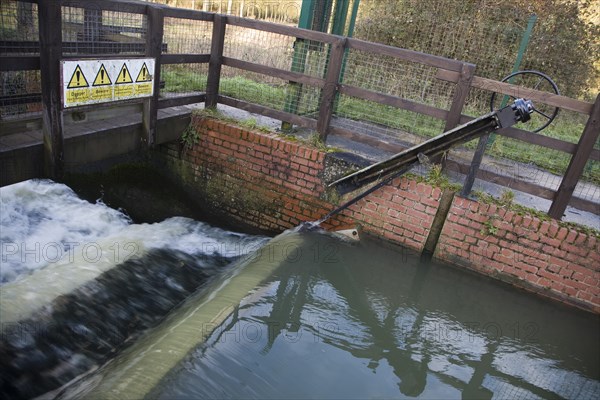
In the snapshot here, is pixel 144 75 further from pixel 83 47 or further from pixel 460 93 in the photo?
pixel 460 93

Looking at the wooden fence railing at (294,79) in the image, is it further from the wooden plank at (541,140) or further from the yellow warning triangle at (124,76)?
the yellow warning triangle at (124,76)

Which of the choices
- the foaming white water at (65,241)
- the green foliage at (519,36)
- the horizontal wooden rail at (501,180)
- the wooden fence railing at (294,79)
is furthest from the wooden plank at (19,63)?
the green foliage at (519,36)

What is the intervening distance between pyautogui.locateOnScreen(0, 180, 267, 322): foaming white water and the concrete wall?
23.0 inches

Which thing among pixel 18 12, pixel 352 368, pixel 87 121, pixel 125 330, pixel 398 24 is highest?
pixel 398 24

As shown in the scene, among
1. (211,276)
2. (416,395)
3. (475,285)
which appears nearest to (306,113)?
(211,276)

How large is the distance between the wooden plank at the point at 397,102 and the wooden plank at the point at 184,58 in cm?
177

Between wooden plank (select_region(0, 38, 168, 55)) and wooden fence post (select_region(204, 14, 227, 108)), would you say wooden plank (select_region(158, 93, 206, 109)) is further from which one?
wooden plank (select_region(0, 38, 168, 55))

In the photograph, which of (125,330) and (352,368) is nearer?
(352,368)

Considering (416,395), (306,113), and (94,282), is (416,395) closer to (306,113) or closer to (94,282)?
(94,282)

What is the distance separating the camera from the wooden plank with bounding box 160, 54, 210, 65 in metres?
5.18

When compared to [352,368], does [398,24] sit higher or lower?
higher

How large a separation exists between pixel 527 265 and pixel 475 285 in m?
0.56

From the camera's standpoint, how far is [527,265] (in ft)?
15.8

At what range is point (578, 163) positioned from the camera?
4.72 meters
